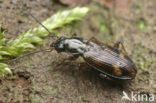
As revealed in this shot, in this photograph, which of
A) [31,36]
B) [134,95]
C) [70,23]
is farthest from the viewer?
[70,23]

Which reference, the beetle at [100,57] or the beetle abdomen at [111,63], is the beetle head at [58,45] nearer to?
the beetle at [100,57]

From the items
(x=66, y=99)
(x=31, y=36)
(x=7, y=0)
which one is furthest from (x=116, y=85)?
(x=7, y=0)

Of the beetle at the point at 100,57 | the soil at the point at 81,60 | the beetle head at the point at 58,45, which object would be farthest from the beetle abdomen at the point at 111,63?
the beetle head at the point at 58,45

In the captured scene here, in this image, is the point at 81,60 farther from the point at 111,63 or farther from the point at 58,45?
the point at 111,63

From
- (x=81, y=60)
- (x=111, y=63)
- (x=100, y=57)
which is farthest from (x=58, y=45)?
(x=111, y=63)

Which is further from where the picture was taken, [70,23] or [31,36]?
[70,23]

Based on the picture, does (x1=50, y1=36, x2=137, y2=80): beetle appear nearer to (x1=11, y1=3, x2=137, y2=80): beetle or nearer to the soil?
(x1=11, y1=3, x2=137, y2=80): beetle

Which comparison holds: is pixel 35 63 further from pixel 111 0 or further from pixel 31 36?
pixel 111 0
